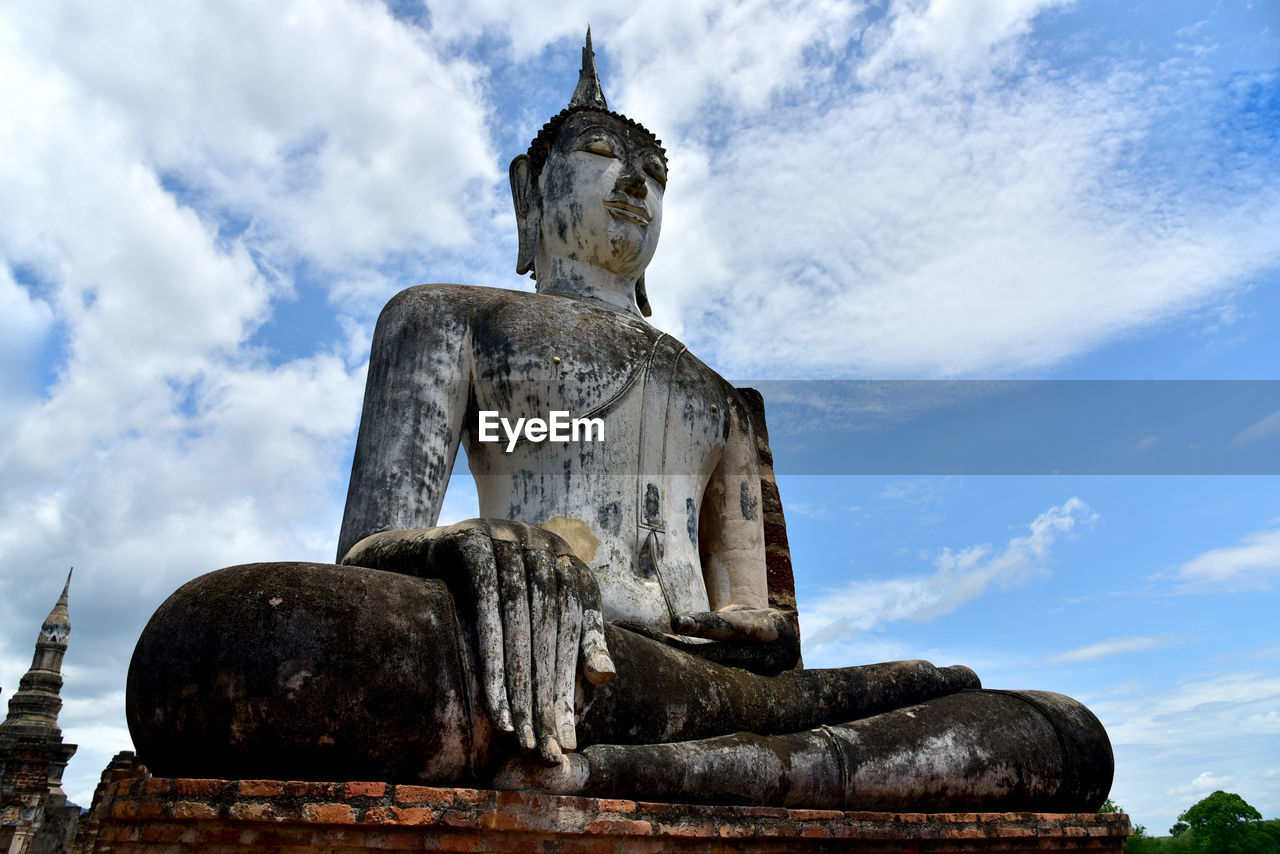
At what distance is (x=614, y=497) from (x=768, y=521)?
1.59m

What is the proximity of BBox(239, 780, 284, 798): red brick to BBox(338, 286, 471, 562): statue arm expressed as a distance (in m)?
1.44

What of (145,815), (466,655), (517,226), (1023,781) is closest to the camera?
(145,815)

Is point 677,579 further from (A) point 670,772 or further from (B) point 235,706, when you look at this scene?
(B) point 235,706

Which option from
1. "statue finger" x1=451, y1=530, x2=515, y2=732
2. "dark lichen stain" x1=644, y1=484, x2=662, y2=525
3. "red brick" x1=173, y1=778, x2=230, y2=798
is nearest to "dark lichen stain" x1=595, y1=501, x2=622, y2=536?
"dark lichen stain" x1=644, y1=484, x2=662, y2=525

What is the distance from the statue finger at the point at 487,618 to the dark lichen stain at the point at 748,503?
2.33 metres

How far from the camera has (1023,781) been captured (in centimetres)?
404

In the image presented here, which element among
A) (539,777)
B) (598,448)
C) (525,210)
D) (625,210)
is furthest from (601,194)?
(539,777)

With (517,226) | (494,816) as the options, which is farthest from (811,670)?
(517,226)

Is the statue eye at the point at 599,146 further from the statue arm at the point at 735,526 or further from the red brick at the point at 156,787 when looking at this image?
the red brick at the point at 156,787

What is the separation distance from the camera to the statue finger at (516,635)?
2955mm

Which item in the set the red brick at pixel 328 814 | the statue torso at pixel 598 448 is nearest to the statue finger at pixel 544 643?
the red brick at pixel 328 814

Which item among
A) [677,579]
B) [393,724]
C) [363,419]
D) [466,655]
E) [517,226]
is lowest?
[393,724]

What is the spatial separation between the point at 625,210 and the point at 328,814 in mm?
3421

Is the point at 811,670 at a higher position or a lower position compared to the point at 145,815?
higher
